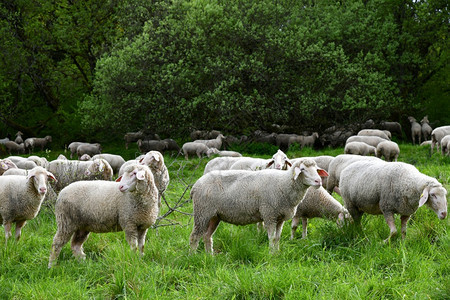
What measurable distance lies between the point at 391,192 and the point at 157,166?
4037 mm

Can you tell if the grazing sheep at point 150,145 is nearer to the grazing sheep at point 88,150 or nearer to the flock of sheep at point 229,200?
the grazing sheep at point 88,150

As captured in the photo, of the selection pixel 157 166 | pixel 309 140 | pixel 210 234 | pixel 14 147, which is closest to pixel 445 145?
pixel 309 140

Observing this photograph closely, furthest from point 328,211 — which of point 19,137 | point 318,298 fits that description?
point 19,137

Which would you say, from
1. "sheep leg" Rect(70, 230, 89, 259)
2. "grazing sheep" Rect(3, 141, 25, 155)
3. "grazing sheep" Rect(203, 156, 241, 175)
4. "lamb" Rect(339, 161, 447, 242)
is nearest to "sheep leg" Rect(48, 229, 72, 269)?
"sheep leg" Rect(70, 230, 89, 259)

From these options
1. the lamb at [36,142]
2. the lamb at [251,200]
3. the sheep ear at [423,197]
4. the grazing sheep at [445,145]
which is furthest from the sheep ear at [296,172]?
the lamb at [36,142]

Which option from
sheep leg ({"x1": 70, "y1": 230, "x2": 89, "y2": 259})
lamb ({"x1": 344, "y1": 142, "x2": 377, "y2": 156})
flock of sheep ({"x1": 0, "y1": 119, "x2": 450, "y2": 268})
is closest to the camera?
flock of sheep ({"x1": 0, "y1": 119, "x2": 450, "y2": 268})

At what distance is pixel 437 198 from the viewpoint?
6.08 metres

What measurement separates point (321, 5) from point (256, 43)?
15.2ft

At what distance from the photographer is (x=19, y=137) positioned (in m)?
26.3

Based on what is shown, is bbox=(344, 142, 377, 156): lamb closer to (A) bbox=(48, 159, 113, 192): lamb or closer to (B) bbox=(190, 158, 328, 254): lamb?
(A) bbox=(48, 159, 113, 192): lamb

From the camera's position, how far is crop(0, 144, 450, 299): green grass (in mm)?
4637

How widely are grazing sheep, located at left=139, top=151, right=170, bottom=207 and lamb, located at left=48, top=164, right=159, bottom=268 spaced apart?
209 cm

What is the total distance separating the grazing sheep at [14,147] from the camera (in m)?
24.8

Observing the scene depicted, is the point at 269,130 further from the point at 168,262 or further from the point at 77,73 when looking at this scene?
the point at 168,262
